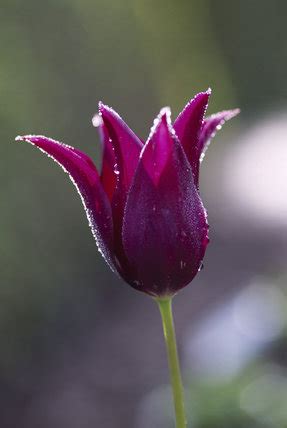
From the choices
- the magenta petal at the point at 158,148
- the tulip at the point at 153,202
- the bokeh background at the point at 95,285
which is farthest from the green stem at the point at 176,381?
the bokeh background at the point at 95,285

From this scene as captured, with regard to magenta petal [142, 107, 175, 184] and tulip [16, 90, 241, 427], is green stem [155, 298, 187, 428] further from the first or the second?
magenta petal [142, 107, 175, 184]

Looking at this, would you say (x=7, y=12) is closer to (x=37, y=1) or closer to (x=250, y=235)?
(x=37, y=1)

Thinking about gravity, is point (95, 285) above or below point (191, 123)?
above

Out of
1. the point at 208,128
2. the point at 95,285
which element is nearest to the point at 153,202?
the point at 208,128

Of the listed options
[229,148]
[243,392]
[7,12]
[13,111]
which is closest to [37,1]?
[7,12]

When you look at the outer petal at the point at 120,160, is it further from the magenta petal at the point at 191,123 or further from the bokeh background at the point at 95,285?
the bokeh background at the point at 95,285

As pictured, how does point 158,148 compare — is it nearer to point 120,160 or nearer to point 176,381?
point 120,160
